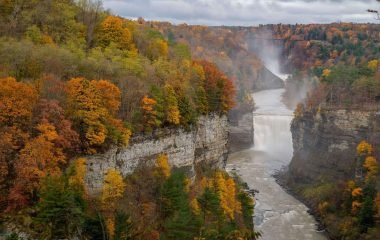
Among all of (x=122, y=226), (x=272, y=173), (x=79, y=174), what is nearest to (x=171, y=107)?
(x=79, y=174)

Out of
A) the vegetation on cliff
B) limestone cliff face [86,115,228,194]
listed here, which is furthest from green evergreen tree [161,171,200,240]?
the vegetation on cliff

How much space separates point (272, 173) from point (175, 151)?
29682mm

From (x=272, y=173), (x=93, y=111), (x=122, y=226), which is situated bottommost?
(x=272, y=173)

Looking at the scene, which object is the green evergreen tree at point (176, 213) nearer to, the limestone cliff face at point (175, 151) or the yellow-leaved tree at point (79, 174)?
the limestone cliff face at point (175, 151)

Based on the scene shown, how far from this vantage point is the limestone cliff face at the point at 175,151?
29942 millimetres

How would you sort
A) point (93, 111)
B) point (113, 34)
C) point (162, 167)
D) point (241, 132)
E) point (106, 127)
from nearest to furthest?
1. point (93, 111)
2. point (106, 127)
3. point (162, 167)
4. point (113, 34)
5. point (241, 132)

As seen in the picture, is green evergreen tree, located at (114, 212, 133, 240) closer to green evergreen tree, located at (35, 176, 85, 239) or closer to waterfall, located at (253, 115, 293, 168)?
green evergreen tree, located at (35, 176, 85, 239)

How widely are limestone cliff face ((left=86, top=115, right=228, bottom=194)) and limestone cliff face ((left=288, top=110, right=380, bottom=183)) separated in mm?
14726

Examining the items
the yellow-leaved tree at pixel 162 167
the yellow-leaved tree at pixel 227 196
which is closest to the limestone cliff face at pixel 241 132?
the yellow-leaved tree at pixel 227 196

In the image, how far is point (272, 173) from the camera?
6419cm

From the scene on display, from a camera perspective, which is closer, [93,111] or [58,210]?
[58,210]

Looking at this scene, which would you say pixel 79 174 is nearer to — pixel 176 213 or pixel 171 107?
pixel 176 213

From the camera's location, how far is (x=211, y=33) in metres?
139

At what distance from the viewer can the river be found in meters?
A: 45.4
